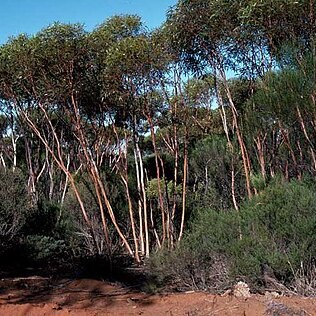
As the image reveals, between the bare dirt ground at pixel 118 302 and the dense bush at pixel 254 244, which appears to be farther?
the dense bush at pixel 254 244

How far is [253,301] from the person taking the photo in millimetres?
5898

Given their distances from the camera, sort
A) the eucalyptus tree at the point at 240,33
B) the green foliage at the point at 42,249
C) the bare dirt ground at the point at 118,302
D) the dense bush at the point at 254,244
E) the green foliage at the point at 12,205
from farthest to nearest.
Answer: the green foliage at the point at 12,205
the green foliage at the point at 42,249
the eucalyptus tree at the point at 240,33
the dense bush at the point at 254,244
the bare dirt ground at the point at 118,302

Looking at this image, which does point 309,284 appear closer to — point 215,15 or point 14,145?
point 215,15

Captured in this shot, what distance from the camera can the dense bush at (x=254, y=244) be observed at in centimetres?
632

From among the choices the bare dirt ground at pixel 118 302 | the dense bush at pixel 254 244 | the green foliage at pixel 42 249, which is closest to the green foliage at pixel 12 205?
the green foliage at pixel 42 249

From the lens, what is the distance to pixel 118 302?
6.94 m

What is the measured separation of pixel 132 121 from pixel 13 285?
18.3 feet

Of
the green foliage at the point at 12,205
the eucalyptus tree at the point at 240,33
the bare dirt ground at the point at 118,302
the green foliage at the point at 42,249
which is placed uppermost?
the eucalyptus tree at the point at 240,33

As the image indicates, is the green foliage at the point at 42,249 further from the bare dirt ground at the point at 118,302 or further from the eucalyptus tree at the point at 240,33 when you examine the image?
the eucalyptus tree at the point at 240,33

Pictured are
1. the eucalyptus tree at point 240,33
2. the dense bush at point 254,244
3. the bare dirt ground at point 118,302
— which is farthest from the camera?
the eucalyptus tree at point 240,33

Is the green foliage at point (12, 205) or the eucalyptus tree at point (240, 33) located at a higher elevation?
the eucalyptus tree at point (240, 33)

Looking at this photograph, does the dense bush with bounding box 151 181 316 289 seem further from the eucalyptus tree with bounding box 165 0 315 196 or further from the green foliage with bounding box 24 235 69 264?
the green foliage with bounding box 24 235 69 264

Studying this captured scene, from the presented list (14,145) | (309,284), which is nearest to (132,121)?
(309,284)

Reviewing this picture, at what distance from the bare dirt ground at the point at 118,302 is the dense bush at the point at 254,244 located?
1.57ft
